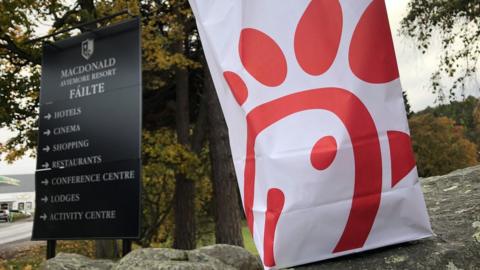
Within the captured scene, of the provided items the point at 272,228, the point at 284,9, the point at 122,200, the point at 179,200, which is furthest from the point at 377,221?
the point at 179,200

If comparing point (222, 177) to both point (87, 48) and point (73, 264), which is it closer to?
point (87, 48)

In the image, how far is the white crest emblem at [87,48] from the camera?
19.1ft

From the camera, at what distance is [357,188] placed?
57.5 inches

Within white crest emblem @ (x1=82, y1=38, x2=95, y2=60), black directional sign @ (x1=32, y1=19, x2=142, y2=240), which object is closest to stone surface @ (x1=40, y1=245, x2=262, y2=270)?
black directional sign @ (x1=32, y1=19, x2=142, y2=240)

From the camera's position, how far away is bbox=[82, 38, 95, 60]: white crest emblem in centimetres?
581

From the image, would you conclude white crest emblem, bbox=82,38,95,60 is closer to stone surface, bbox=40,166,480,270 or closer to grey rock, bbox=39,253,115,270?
grey rock, bbox=39,253,115,270

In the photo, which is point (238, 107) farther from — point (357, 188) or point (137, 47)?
point (137, 47)

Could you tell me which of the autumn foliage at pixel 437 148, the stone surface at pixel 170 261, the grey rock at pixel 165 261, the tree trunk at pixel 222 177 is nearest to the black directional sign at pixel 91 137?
the stone surface at pixel 170 261

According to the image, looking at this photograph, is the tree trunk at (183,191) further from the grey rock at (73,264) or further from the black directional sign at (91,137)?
the grey rock at (73,264)

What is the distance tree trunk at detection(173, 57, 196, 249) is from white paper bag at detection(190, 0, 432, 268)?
949cm

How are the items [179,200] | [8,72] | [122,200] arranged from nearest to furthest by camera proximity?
[122,200] < [8,72] < [179,200]

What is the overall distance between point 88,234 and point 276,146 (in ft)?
15.1

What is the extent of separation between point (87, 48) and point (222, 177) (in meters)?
4.87

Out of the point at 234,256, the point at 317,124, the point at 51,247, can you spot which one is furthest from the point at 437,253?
the point at 51,247
